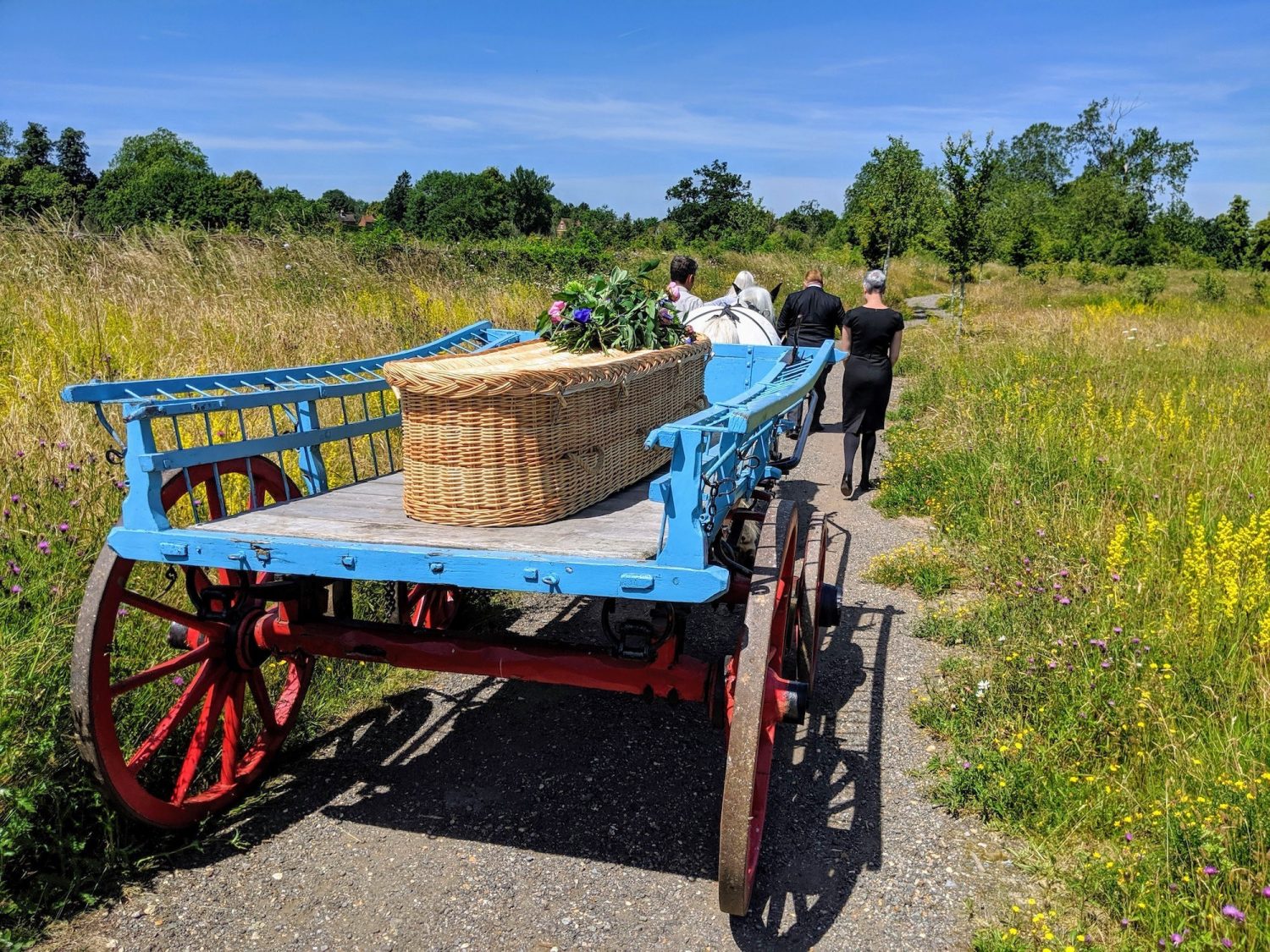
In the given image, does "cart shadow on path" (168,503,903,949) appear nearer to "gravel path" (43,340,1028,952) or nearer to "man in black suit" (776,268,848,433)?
"gravel path" (43,340,1028,952)

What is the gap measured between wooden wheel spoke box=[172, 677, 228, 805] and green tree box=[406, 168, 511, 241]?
5498cm

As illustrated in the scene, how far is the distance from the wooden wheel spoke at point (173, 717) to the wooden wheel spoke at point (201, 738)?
1.6 inches

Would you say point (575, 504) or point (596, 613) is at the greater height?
point (575, 504)

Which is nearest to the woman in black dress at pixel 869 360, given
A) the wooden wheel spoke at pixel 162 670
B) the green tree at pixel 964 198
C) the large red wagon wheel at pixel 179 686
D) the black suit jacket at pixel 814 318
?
the black suit jacket at pixel 814 318

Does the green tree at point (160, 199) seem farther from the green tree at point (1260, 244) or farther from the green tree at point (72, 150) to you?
the green tree at point (1260, 244)

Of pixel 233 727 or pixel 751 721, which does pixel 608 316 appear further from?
pixel 233 727

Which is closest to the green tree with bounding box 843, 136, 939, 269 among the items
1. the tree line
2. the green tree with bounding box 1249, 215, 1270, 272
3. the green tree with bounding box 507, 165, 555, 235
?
the tree line

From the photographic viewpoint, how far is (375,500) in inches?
134

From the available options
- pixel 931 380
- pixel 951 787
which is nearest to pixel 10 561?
pixel 951 787

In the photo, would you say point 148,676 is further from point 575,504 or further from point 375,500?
point 575,504

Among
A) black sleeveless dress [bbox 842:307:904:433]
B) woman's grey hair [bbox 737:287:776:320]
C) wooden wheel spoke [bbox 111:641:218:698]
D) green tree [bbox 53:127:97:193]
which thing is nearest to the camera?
wooden wheel spoke [bbox 111:641:218:698]

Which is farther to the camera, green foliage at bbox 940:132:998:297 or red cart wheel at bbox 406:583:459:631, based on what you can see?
green foliage at bbox 940:132:998:297

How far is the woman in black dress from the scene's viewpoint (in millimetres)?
7523

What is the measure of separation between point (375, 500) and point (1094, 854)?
9.02ft
